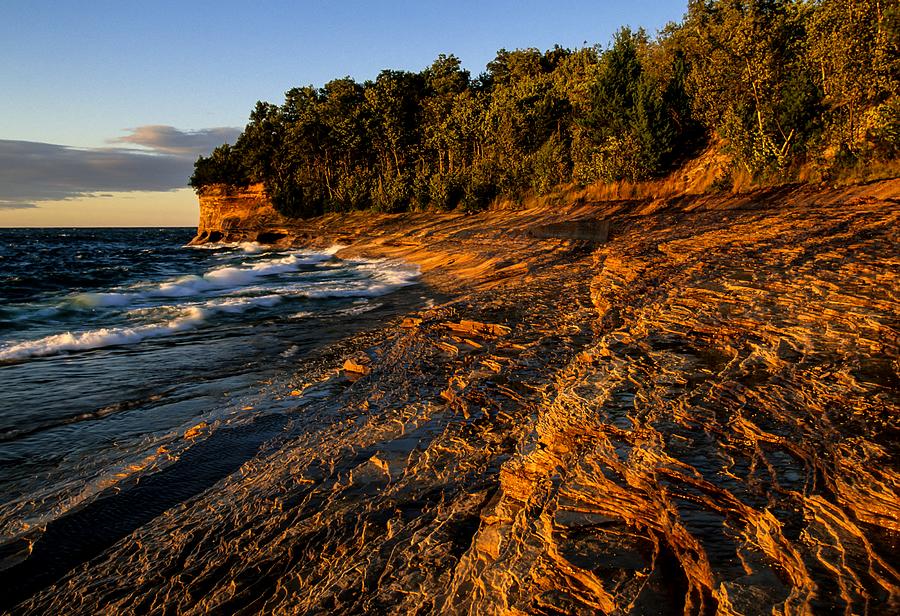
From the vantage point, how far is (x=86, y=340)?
11906 millimetres

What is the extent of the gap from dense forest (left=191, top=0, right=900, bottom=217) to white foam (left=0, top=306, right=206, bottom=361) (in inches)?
974

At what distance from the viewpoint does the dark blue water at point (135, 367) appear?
545cm

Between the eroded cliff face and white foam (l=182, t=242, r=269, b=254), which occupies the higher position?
the eroded cliff face

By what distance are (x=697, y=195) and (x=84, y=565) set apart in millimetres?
27184

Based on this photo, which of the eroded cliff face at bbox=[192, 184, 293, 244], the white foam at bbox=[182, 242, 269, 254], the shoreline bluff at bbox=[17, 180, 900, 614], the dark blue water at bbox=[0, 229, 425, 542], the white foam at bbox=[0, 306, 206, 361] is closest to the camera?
the shoreline bluff at bbox=[17, 180, 900, 614]

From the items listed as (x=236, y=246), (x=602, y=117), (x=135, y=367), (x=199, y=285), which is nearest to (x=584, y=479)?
(x=135, y=367)

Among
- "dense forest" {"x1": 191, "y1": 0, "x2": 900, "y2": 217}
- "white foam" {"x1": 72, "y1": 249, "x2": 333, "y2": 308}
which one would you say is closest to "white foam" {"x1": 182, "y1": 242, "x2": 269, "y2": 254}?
"dense forest" {"x1": 191, "y1": 0, "x2": 900, "y2": 217}

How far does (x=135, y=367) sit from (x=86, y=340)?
351 centimetres

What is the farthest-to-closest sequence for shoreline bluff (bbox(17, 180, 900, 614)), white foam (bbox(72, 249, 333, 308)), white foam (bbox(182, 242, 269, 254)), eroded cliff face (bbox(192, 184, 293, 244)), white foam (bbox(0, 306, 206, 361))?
eroded cliff face (bbox(192, 184, 293, 244)) < white foam (bbox(182, 242, 269, 254)) < white foam (bbox(72, 249, 333, 308)) < white foam (bbox(0, 306, 206, 361)) < shoreline bluff (bbox(17, 180, 900, 614))

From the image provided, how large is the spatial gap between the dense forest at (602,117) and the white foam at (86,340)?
24730 millimetres

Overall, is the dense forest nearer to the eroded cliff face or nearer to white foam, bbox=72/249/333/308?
the eroded cliff face

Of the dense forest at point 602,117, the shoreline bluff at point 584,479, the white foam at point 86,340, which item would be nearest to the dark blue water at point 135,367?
the white foam at point 86,340

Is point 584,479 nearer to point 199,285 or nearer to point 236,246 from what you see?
point 199,285

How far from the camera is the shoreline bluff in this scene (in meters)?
2.64
